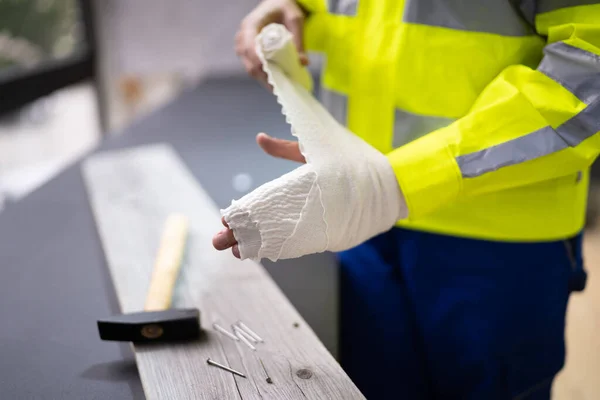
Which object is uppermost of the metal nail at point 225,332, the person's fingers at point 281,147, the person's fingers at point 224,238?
the person's fingers at point 281,147

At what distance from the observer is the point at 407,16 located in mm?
678

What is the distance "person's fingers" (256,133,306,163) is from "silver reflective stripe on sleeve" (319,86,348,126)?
0.75 feet

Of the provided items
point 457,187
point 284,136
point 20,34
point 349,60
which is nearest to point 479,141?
point 457,187

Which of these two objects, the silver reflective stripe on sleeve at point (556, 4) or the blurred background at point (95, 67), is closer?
the silver reflective stripe on sleeve at point (556, 4)

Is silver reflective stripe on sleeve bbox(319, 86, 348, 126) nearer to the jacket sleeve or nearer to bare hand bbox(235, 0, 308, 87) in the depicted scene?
bare hand bbox(235, 0, 308, 87)

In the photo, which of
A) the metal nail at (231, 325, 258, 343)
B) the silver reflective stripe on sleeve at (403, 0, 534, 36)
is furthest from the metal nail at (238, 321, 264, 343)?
the silver reflective stripe on sleeve at (403, 0, 534, 36)

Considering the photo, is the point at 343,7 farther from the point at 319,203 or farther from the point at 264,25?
the point at 319,203

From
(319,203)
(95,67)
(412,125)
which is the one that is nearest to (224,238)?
(319,203)

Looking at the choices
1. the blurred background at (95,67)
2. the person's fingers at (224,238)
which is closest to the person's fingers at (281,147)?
the person's fingers at (224,238)

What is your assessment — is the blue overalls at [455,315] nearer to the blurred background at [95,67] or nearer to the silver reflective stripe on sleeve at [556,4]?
the silver reflective stripe on sleeve at [556,4]

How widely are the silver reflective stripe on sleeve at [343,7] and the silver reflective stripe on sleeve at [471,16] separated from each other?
3.7 inches

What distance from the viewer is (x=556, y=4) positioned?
0.60 meters

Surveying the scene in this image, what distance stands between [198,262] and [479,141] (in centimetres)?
45

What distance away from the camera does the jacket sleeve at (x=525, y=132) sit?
1.87ft
